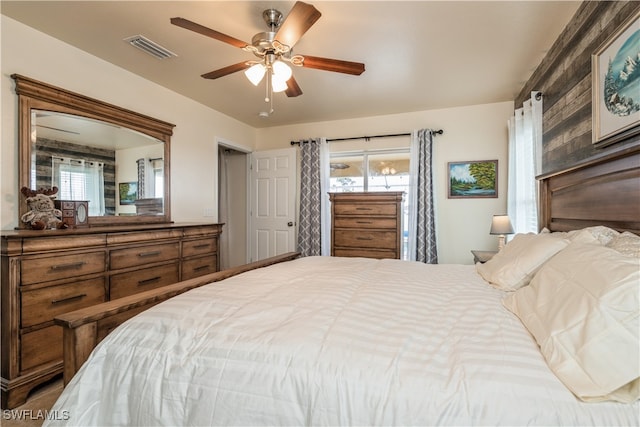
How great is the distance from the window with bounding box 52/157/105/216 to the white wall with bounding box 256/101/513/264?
3328 millimetres

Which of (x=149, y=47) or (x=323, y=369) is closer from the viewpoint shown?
(x=323, y=369)

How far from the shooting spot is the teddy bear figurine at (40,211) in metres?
2.01

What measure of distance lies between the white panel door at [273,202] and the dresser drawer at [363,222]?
3.58 ft

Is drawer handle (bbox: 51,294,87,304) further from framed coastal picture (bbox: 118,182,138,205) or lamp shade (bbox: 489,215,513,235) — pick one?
lamp shade (bbox: 489,215,513,235)

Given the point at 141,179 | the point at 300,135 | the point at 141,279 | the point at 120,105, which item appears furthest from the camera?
the point at 300,135

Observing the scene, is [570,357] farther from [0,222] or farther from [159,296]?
[0,222]

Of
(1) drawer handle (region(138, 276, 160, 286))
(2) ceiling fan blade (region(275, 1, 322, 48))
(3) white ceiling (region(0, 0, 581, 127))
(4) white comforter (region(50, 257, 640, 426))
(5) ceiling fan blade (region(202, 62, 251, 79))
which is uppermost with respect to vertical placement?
(3) white ceiling (region(0, 0, 581, 127))

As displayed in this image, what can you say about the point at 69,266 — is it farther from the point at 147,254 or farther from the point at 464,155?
the point at 464,155

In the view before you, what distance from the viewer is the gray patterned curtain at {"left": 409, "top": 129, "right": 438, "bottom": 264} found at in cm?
378

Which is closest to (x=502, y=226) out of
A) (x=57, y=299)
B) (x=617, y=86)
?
(x=617, y=86)

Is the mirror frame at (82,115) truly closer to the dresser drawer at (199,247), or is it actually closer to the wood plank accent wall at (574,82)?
the dresser drawer at (199,247)

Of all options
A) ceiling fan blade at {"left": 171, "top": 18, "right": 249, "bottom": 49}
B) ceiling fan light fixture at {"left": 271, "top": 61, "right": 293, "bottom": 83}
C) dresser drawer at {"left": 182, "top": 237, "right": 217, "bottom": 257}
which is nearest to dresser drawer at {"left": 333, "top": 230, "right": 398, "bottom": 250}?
dresser drawer at {"left": 182, "top": 237, "right": 217, "bottom": 257}

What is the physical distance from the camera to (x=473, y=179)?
3781 mm

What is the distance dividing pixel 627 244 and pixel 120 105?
3.63 m
